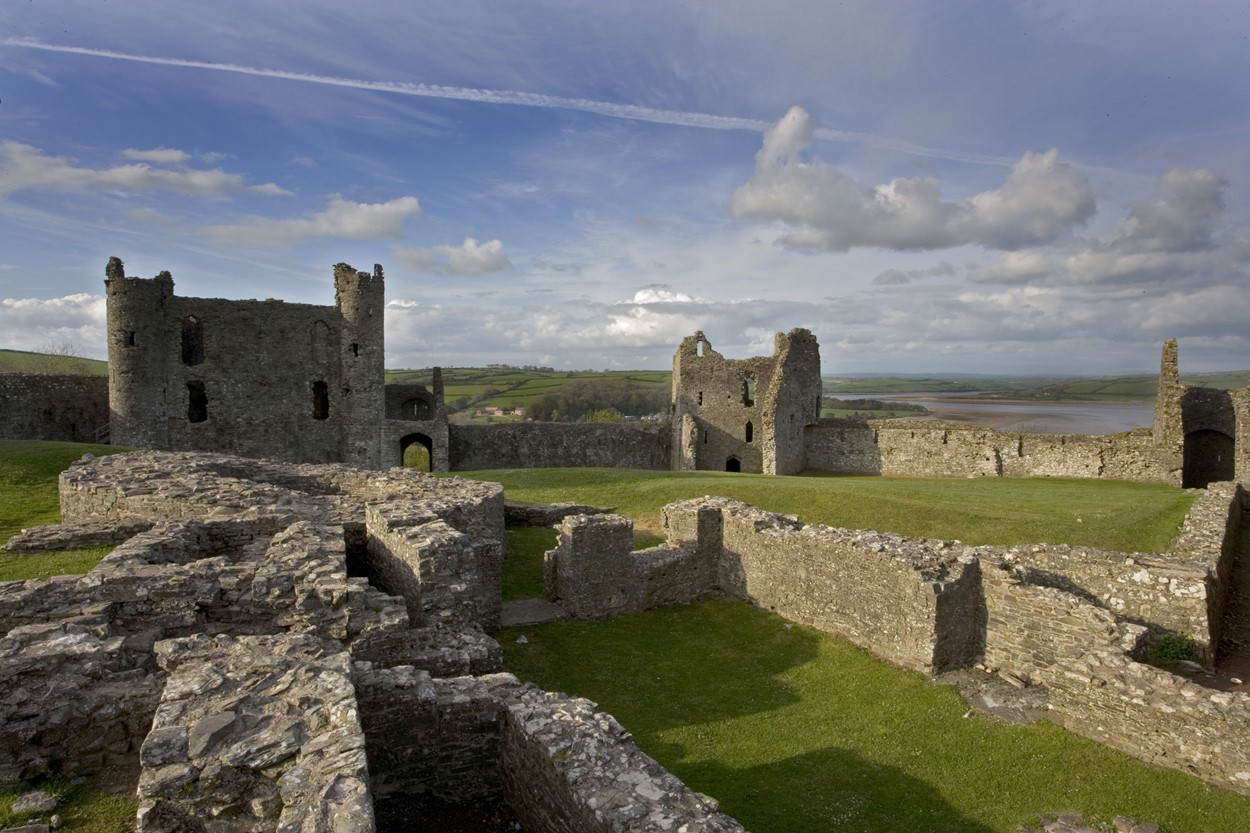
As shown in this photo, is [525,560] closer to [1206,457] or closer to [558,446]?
[558,446]

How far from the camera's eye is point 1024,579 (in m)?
11.5

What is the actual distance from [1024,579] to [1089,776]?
378 centimetres

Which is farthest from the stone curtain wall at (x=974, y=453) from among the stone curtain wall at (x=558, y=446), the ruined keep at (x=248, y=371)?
the ruined keep at (x=248, y=371)

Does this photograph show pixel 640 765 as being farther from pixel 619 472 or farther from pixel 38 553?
pixel 619 472

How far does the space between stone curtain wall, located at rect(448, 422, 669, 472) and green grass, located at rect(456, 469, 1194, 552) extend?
7002mm

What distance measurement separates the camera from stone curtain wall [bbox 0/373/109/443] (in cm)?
2975

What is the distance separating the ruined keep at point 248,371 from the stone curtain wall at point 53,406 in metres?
2.64

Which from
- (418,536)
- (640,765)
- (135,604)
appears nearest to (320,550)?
(418,536)

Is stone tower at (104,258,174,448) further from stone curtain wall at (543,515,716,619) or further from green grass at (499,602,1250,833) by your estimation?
green grass at (499,602,1250,833)

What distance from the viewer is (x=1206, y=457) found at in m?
30.0

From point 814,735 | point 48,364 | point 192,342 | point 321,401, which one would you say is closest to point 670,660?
point 814,735

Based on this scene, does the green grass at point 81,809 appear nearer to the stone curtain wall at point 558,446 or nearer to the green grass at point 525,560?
the green grass at point 525,560

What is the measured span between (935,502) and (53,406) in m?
36.3

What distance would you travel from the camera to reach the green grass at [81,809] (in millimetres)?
5316
